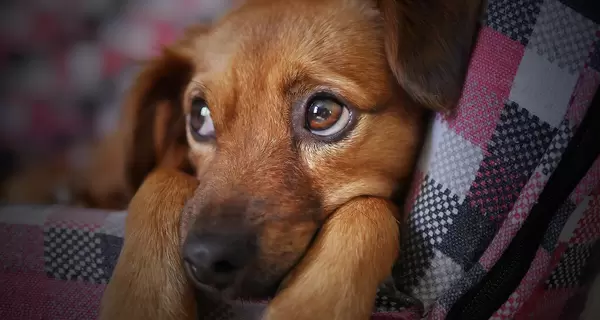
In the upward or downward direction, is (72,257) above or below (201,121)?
below

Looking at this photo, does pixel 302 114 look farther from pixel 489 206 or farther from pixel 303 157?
pixel 489 206

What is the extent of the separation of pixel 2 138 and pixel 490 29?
5.80ft

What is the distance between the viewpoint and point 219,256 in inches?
41.3

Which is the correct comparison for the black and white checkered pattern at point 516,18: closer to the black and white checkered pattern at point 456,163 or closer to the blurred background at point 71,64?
the black and white checkered pattern at point 456,163

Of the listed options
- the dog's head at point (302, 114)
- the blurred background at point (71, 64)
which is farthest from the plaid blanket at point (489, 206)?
the blurred background at point (71, 64)

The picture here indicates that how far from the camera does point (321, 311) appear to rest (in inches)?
40.4

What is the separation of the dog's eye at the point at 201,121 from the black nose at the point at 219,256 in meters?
0.46

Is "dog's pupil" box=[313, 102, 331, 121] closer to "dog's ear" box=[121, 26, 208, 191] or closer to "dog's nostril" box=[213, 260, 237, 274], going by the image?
"dog's nostril" box=[213, 260, 237, 274]

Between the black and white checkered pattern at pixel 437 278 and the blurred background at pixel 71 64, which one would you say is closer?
the black and white checkered pattern at pixel 437 278

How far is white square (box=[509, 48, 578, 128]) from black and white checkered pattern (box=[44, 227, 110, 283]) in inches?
43.1

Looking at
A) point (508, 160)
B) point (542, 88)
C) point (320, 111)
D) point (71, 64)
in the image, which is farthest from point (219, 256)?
point (71, 64)

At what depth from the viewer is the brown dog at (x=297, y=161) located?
3.56 ft

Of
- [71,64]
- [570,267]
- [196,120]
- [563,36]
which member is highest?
[563,36]

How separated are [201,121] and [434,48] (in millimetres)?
715
